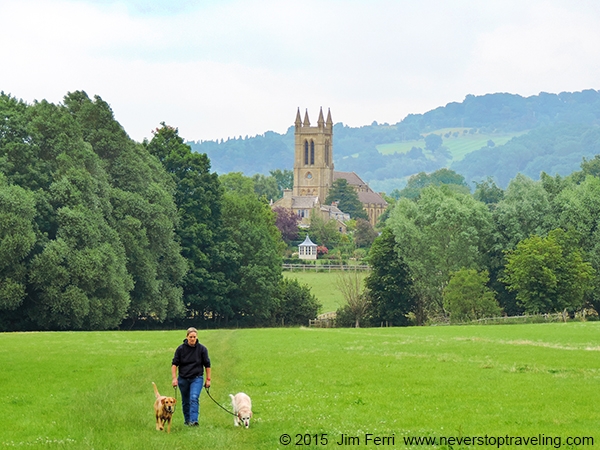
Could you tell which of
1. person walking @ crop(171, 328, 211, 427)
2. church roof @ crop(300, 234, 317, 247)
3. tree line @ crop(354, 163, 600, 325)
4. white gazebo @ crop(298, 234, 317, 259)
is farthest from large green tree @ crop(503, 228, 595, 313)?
church roof @ crop(300, 234, 317, 247)

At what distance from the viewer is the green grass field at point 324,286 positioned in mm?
96000

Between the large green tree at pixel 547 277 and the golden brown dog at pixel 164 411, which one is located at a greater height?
the large green tree at pixel 547 277

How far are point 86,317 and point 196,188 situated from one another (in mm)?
21151

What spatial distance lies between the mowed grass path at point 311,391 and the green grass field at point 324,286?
5556 centimetres

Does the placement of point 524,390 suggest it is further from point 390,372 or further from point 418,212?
point 418,212

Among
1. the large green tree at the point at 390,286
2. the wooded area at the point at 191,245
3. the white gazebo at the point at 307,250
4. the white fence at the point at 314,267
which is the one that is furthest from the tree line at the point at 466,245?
the white gazebo at the point at 307,250

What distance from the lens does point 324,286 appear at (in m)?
110

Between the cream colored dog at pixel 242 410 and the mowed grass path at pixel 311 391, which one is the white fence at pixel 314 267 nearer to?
the mowed grass path at pixel 311 391

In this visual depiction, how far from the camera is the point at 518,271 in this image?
221 feet

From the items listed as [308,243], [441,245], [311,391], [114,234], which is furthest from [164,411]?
[308,243]

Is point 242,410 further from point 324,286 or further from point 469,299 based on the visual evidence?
point 324,286

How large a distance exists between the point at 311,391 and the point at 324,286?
87113 mm

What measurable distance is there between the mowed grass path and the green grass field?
55.6 metres

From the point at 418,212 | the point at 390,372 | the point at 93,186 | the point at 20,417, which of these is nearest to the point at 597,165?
the point at 418,212
